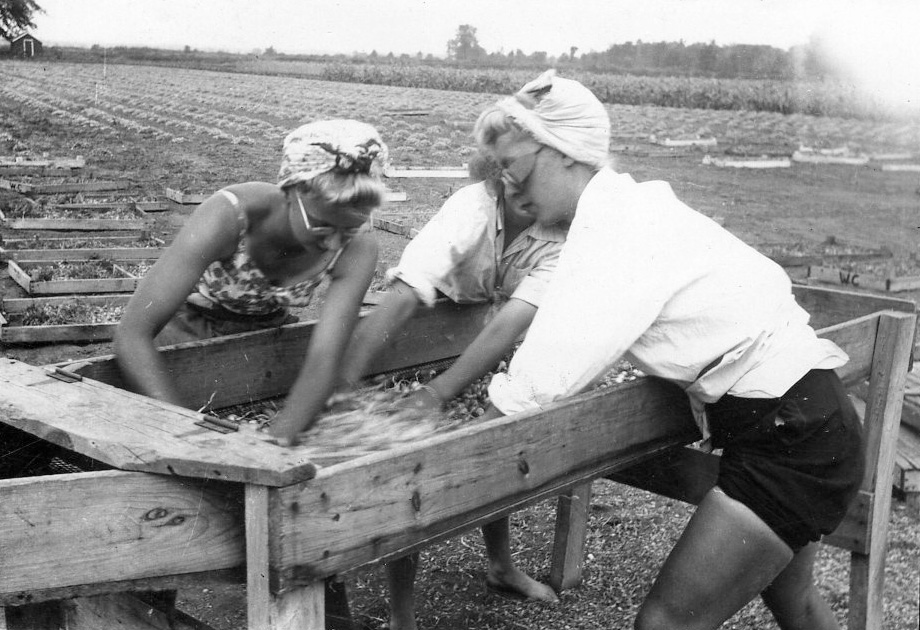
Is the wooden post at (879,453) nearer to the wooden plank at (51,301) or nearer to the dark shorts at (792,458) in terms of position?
the dark shorts at (792,458)

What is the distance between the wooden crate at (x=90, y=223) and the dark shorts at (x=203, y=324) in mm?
2572

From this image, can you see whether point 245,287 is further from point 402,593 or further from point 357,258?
point 402,593

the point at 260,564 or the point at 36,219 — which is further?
the point at 36,219

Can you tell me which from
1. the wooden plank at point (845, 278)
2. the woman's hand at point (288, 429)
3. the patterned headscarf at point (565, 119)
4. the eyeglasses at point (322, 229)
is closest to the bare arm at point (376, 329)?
the eyeglasses at point (322, 229)

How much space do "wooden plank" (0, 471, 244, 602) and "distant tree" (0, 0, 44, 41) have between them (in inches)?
134

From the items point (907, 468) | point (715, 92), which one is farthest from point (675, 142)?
point (907, 468)

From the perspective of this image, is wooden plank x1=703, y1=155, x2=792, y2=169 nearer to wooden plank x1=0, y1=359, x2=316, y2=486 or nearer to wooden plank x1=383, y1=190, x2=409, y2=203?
wooden plank x1=383, y1=190, x2=409, y2=203

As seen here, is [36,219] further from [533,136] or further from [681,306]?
[681,306]

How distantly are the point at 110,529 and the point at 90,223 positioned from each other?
440 centimetres

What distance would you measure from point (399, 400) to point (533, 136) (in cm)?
97

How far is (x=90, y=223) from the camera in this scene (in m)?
5.43

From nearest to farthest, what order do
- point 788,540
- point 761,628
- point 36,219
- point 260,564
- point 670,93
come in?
1. point 260,564
2. point 788,540
3. point 761,628
4. point 36,219
5. point 670,93

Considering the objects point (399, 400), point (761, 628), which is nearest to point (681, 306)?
point (399, 400)

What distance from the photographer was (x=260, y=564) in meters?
1.49
